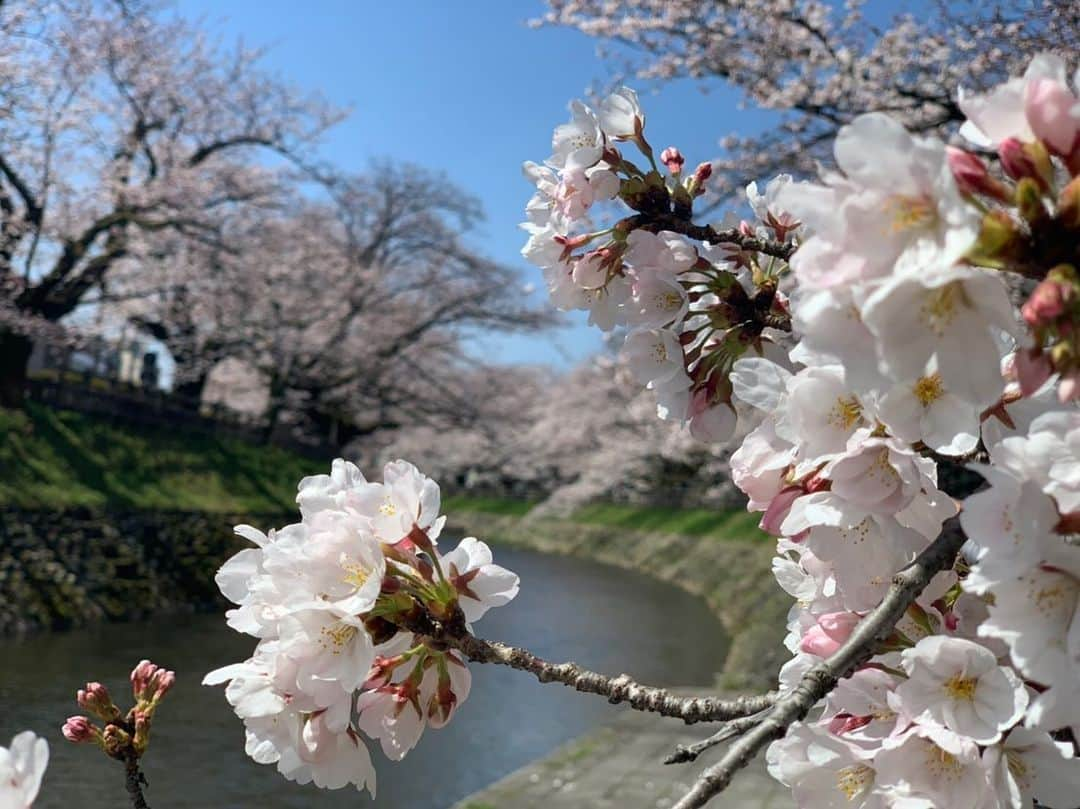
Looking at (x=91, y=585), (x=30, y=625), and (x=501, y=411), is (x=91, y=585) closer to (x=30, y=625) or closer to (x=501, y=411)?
(x=30, y=625)

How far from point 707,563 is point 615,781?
923 centimetres

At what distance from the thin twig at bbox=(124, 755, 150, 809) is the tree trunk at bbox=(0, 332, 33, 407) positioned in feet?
33.8

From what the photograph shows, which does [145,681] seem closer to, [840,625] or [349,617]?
[349,617]

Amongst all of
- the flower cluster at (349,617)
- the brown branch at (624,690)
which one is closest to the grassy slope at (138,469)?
the flower cluster at (349,617)

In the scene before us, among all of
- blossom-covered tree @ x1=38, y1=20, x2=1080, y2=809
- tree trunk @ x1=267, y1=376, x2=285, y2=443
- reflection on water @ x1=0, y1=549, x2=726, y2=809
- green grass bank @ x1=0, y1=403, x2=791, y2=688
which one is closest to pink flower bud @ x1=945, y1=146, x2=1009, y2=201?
blossom-covered tree @ x1=38, y1=20, x2=1080, y2=809

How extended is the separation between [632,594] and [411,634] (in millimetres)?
12416

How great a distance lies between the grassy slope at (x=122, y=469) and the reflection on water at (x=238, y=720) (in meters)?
1.55

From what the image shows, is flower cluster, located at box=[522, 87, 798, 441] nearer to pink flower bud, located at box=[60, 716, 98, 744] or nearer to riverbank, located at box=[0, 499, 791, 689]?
pink flower bud, located at box=[60, 716, 98, 744]

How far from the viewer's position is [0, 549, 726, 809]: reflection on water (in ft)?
16.0

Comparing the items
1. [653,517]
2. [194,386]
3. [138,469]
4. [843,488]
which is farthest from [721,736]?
[653,517]

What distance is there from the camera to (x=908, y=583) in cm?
62

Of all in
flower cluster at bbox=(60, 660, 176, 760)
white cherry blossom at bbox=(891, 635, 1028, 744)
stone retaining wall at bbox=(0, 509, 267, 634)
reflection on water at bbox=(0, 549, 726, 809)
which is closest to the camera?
white cherry blossom at bbox=(891, 635, 1028, 744)

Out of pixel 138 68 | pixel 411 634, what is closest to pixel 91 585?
pixel 138 68

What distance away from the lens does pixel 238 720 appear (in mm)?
6254
